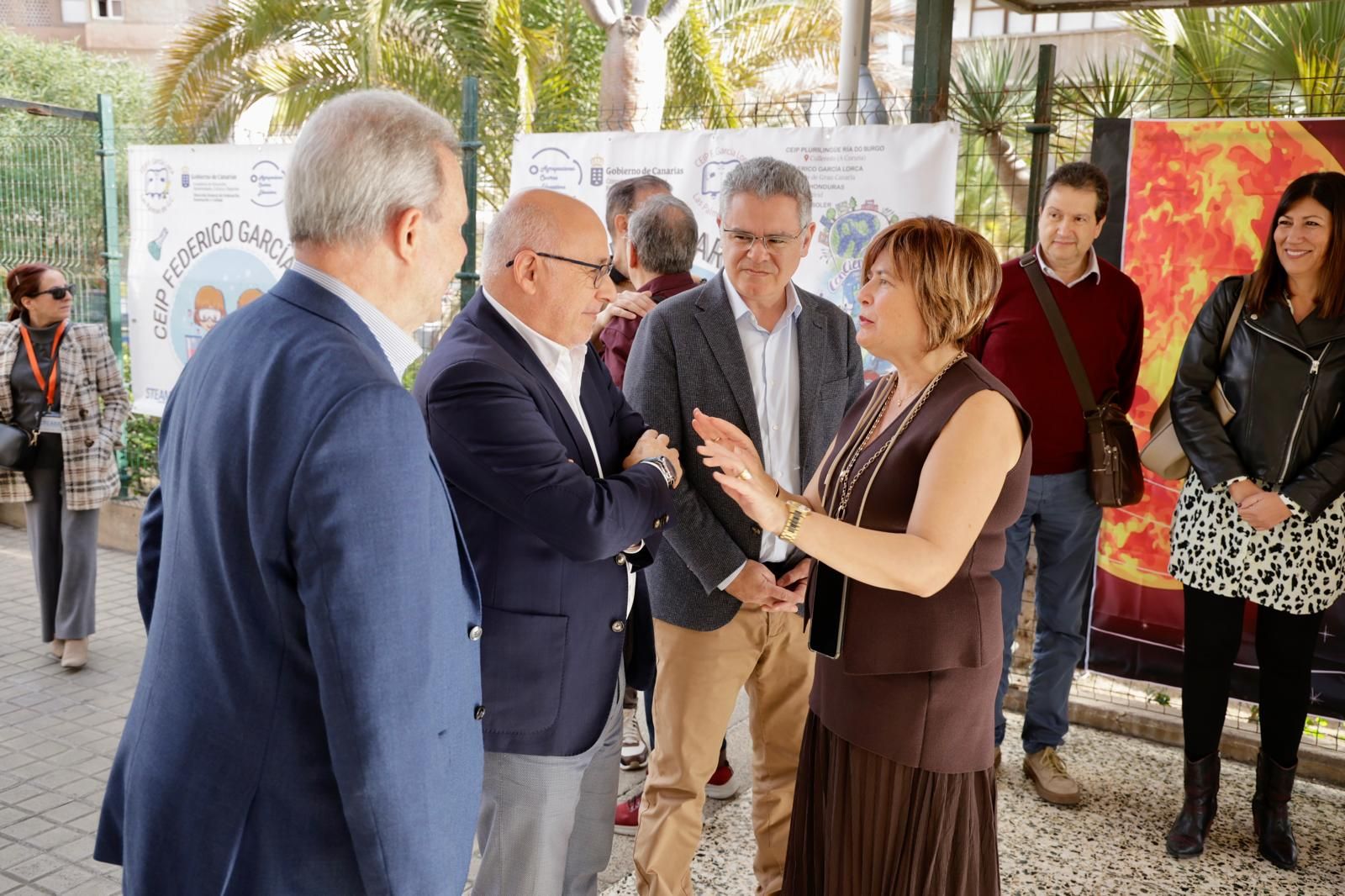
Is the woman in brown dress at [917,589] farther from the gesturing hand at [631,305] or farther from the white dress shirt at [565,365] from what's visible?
the gesturing hand at [631,305]

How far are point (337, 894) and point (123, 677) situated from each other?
436 cm

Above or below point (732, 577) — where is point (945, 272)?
above

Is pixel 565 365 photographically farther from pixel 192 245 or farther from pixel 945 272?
pixel 192 245

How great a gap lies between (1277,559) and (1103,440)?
0.68 metres

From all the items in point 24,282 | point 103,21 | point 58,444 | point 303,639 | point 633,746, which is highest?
point 103,21

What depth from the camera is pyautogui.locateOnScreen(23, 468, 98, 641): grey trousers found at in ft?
17.9

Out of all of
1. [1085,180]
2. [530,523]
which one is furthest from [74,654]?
[1085,180]

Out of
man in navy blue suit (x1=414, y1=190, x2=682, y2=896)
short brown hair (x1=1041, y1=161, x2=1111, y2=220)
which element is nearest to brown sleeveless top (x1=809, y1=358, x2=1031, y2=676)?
man in navy blue suit (x1=414, y1=190, x2=682, y2=896)

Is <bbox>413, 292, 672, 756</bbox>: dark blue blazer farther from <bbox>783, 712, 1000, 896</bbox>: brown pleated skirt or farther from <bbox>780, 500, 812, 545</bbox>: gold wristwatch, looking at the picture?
<bbox>783, 712, 1000, 896</bbox>: brown pleated skirt

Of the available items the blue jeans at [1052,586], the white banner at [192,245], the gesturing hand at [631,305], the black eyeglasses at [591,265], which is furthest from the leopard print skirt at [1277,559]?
the white banner at [192,245]

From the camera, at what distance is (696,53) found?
46.6 ft

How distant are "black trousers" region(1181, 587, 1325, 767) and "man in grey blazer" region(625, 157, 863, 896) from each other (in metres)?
1.57

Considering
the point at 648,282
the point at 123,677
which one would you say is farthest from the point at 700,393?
the point at 123,677

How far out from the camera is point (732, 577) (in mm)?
2932
